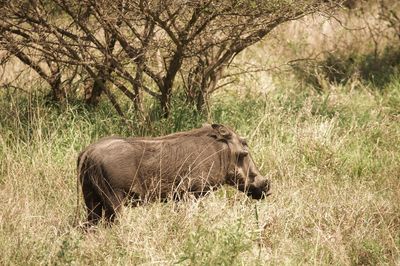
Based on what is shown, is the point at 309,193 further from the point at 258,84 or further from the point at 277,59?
the point at 277,59

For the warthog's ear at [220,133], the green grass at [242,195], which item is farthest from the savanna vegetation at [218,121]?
the warthog's ear at [220,133]

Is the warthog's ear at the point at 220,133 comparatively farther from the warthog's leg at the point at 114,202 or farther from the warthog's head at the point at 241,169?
the warthog's leg at the point at 114,202

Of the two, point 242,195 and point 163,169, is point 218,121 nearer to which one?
point 242,195

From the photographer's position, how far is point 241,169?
6.72 metres

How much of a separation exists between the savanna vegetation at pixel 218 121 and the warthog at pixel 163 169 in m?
0.13

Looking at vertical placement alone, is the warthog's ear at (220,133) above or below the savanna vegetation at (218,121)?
above

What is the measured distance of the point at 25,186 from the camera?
6707mm

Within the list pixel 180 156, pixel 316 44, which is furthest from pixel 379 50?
pixel 180 156

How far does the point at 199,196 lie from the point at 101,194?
82 centimetres

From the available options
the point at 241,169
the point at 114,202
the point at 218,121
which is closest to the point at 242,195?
the point at 241,169

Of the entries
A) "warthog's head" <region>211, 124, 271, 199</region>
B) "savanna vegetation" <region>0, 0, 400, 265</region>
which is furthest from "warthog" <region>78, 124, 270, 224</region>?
"savanna vegetation" <region>0, 0, 400, 265</region>

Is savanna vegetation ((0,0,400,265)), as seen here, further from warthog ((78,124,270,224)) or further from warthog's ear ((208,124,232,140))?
warthog's ear ((208,124,232,140))

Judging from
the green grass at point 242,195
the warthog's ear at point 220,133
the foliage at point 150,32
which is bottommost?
the green grass at point 242,195

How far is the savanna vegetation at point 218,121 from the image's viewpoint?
5.48 m
